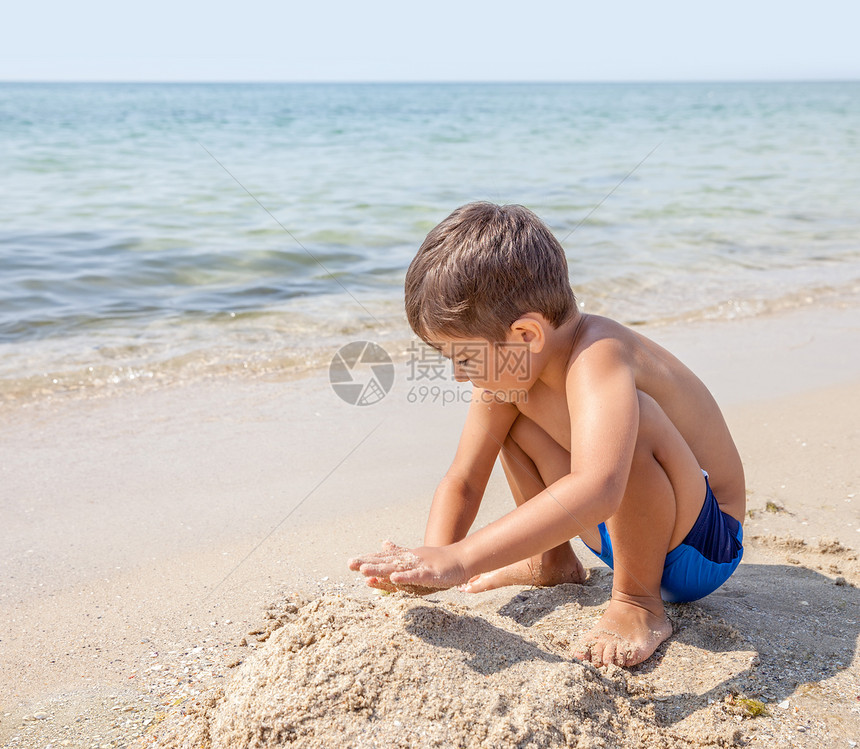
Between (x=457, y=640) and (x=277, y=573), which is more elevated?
(x=457, y=640)

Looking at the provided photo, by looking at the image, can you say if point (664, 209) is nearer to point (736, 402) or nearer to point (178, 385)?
point (736, 402)

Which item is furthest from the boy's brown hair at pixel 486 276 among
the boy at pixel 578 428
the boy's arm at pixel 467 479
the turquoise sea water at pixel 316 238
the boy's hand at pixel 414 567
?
the turquoise sea water at pixel 316 238

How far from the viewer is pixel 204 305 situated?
16.8 feet

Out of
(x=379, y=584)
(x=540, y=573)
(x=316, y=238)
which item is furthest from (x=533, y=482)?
(x=316, y=238)

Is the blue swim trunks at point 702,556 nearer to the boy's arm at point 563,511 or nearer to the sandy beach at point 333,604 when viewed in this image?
the sandy beach at point 333,604

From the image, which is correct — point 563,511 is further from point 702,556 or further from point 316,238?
point 316,238

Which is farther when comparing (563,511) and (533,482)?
(533,482)

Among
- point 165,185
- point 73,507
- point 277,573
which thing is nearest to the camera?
point 277,573

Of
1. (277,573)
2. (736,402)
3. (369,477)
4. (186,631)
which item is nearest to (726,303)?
(736,402)

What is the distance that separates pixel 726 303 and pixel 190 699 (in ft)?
14.3

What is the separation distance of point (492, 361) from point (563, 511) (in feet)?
1.30

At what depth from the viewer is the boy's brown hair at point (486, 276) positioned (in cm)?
175

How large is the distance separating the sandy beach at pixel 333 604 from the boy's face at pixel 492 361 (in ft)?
1.62

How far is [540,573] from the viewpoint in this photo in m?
2.08
